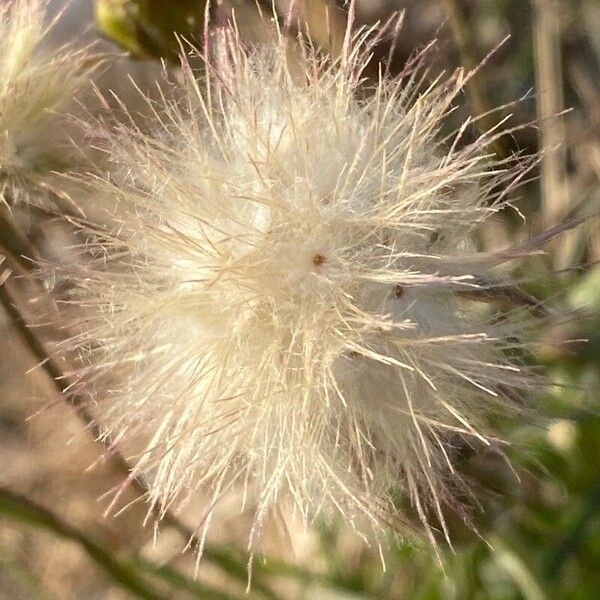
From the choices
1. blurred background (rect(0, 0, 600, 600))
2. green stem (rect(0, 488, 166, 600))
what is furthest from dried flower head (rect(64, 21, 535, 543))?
green stem (rect(0, 488, 166, 600))

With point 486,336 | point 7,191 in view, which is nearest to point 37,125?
point 7,191

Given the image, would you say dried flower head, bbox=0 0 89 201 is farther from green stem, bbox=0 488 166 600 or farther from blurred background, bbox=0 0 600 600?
green stem, bbox=0 488 166 600

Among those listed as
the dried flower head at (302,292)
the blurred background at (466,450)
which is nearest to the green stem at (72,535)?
the blurred background at (466,450)

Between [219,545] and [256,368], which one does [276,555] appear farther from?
[256,368]

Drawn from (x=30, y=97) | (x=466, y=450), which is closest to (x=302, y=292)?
(x=466, y=450)

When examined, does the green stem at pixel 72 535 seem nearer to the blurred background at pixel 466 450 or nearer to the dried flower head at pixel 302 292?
the blurred background at pixel 466 450

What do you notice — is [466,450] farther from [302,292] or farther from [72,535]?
[72,535]

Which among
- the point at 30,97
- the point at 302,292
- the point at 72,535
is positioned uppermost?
the point at 30,97

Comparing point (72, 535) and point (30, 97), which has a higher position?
point (30, 97)
